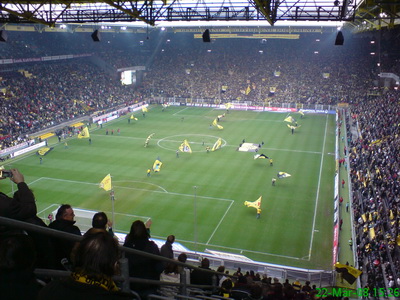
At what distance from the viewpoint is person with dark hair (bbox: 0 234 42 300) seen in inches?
107

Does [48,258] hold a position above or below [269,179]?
above

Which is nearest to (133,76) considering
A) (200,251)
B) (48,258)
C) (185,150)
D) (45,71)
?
(45,71)

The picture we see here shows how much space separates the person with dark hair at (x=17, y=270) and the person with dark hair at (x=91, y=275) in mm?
116

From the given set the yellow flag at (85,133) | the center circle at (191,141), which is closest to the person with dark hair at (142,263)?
the center circle at (191,141)

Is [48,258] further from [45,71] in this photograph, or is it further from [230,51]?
[230,51]

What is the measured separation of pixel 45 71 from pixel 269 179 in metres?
45.1

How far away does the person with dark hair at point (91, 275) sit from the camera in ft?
8.77

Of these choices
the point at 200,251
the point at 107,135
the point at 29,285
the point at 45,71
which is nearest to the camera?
the point at 29,285

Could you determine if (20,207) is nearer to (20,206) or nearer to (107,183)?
(20,206)

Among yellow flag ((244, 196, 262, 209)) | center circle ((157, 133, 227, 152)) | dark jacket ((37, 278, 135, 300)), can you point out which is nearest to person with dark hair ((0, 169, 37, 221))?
dark jacket ((37, 278, 135, 300))

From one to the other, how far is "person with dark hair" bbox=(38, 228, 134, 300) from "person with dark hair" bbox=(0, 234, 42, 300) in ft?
0.38

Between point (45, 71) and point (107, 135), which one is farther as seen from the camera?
point (45, 71)

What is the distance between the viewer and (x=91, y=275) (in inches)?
110

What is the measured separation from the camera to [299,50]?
267 feet
